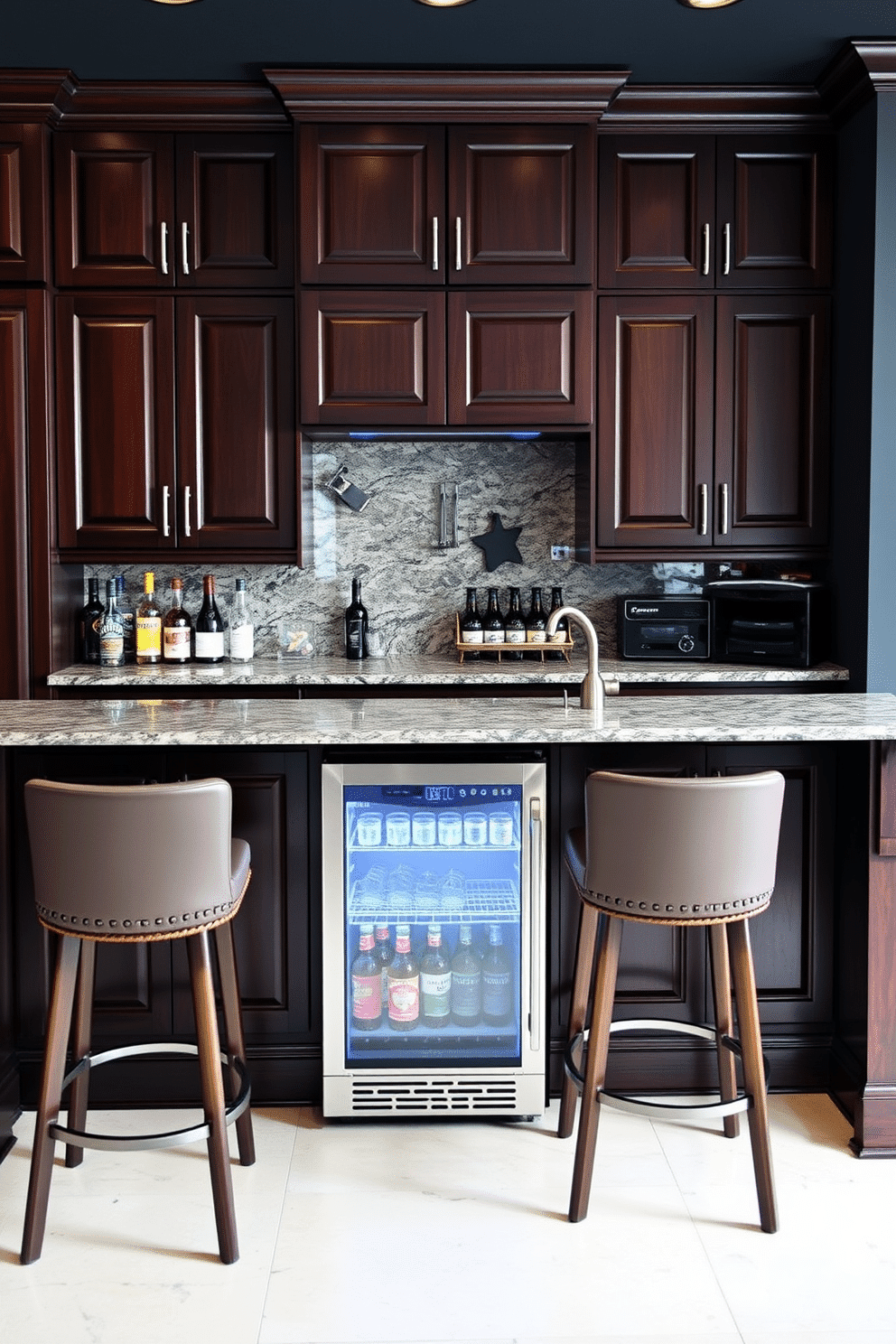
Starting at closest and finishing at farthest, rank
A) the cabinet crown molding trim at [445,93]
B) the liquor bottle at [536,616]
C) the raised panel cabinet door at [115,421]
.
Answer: the cabinet crown molding trim at [445,93]
the raised panel cabinet door at [115,421]
the liquor bottle at [536,616]

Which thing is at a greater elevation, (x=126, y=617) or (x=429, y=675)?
(x=126, y=617)

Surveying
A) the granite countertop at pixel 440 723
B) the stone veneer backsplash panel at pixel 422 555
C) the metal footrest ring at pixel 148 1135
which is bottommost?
the metal footrest ring at pixel 148 1135

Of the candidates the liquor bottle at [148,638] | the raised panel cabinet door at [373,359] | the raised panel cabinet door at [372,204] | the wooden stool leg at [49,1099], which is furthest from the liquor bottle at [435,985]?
the raised panel cabinet door at [372,204]

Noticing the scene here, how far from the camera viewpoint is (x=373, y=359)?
147 inches

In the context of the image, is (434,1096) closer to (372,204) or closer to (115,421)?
(115,421)

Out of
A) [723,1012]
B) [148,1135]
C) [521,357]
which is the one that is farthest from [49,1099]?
[521,357]

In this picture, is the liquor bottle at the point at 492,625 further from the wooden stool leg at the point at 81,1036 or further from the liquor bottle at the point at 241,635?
the wooden stool leg at the point at 81,1036

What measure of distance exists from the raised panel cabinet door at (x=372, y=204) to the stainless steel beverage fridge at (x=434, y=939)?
1.74 meters

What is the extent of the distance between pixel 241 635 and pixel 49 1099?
2.00 metres

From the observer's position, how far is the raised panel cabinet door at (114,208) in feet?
12.1

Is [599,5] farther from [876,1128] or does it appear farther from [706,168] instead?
[876,1128]

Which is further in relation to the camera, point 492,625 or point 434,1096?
point 492,625

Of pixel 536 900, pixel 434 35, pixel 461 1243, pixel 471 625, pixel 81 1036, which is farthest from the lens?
pixel 471 625

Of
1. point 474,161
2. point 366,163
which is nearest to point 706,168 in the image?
point 474,161
